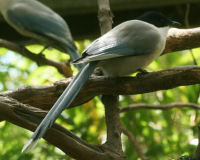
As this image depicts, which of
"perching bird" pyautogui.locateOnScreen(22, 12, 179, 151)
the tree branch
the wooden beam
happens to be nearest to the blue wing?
"perching bird" pyautogui.locateOnScreen(22, 12, 179, 151)

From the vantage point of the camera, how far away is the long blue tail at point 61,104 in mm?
1384

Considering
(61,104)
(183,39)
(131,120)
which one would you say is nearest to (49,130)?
(61,104)

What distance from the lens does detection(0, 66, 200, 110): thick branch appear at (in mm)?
1751

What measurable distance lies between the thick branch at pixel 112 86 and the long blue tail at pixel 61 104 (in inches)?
4.3

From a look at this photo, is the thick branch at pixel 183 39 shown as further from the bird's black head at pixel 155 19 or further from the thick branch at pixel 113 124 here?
the thick branch at pixel 113 124

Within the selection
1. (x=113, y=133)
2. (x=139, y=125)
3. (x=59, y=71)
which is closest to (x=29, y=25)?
(x=59, y=71)

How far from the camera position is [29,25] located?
11.1ft

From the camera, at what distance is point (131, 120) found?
2936mm

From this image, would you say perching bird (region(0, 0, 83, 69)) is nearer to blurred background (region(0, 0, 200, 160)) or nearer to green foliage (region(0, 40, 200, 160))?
blurred background (region(0, 0, 200, 160))

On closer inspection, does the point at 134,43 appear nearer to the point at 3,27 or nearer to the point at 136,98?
the point at 136,98

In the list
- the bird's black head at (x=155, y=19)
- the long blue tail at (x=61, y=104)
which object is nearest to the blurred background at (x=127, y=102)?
the bird's black head at (x=155, y=19)

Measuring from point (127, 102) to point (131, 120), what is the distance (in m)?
0.30

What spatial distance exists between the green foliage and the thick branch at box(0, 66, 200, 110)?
57 centimetres

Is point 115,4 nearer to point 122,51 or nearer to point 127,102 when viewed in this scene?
point 127,102
